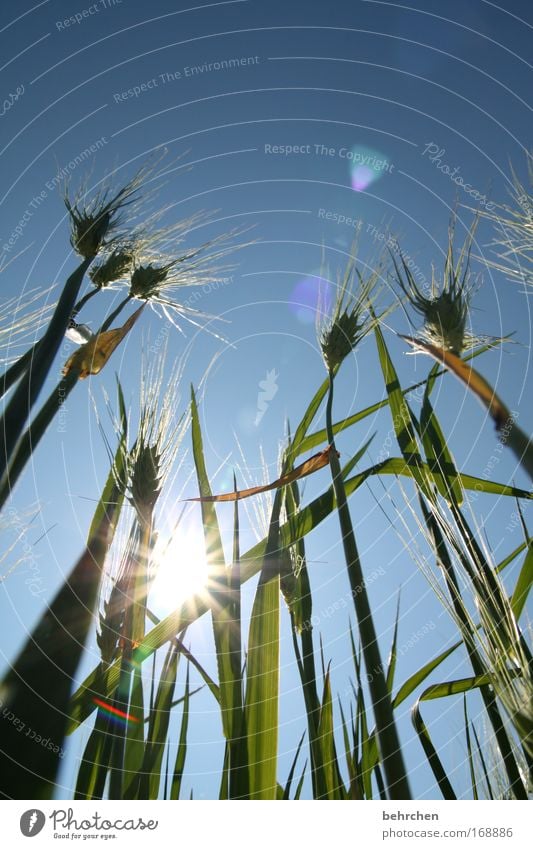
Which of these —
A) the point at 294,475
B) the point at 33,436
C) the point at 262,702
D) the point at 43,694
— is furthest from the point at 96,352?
the point at 262,702

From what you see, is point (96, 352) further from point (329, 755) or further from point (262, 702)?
point (329, 755)

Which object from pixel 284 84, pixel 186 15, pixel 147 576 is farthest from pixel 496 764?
pixel 186 15

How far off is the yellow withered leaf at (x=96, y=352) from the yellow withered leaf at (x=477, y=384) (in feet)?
2.36

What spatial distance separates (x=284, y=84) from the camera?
6.99 ft

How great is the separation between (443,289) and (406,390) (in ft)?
0.84

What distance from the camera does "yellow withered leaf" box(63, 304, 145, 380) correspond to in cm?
121

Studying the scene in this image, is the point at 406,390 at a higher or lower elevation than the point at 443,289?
lower

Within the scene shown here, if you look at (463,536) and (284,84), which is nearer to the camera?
(463,536)

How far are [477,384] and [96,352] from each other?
0.85 m

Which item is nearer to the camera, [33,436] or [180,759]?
[33,436]

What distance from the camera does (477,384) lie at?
1.00 m

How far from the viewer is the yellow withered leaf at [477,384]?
0.93 m

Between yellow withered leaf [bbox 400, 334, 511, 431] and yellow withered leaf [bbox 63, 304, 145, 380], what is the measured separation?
0.72m
